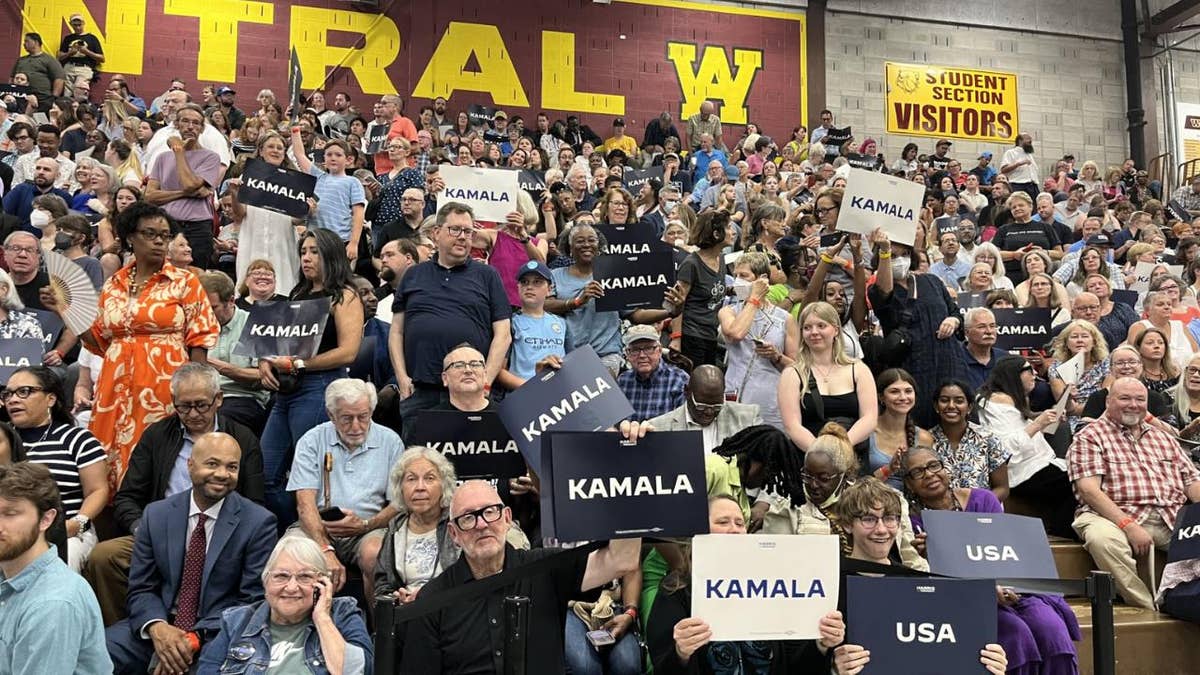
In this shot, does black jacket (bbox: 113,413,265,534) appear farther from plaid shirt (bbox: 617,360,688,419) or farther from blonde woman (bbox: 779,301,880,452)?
blonde woman (bbox: 779,301,880,452)

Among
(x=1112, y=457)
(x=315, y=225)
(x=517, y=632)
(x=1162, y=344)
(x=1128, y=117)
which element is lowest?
(x=517, y=632)

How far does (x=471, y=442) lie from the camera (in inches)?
180

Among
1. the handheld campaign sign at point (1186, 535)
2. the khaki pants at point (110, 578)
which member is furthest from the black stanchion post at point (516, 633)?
the handheld campaign sign at point (1186, 535)

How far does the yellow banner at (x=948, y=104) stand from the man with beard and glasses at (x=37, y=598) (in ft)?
65.1

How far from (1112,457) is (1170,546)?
0.75m

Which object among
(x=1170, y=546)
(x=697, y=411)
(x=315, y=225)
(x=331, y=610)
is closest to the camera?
(x=331, y=610)

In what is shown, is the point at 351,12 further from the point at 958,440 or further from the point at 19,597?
the point at 19,597

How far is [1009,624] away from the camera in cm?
437

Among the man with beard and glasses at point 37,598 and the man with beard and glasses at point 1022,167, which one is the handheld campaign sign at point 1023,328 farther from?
the man with beard and glasses at point 1022,167

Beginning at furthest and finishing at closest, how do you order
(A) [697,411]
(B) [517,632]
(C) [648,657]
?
1. (A) [697,411]
2. (C) [648,657]
3. (B) [517,632]

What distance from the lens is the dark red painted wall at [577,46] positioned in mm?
18250

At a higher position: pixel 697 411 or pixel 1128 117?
pixel 1128 117

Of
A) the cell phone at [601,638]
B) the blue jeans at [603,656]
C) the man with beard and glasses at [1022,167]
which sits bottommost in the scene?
the blue jeans at [603,656]

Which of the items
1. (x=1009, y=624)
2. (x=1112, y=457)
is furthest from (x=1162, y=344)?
(x=1009, y=624)
